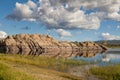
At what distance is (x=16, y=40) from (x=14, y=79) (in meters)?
177

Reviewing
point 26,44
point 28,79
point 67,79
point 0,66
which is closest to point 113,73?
point 67,79

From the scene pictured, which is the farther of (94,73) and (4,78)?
(94,73)

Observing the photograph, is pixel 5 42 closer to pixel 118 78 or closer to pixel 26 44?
pixel 26 44

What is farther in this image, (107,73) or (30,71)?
(107,73)

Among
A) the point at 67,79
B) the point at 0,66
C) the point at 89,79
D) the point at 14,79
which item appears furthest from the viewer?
the point at 89,79

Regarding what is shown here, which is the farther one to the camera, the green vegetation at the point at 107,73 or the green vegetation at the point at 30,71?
the green vegetation at the point at 107,73

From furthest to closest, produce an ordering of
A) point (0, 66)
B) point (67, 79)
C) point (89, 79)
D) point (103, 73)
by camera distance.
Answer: point (103, 73)
point (89, 79)
point (67, 79)
point (0, 66)

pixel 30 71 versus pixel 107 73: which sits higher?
pixel 30 71

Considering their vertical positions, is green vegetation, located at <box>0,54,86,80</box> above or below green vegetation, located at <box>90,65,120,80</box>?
above

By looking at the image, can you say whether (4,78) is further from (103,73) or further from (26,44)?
(26,44)

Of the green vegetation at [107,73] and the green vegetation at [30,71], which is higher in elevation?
the green vegetation at [30,71]

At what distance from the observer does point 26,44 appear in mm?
190375

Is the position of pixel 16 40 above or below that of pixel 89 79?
above

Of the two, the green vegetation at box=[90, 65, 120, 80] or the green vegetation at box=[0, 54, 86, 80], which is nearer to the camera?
the green vegetation at box=[0, 54, 86, 80]
